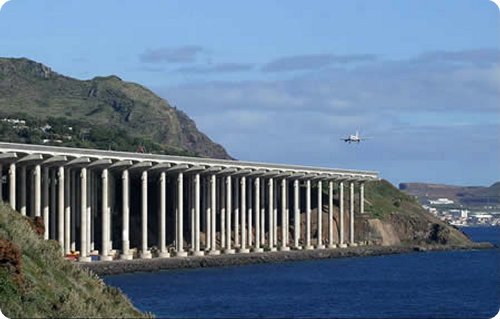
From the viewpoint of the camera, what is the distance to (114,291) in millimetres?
46375

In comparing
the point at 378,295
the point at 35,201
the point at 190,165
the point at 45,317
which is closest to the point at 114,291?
the point at 45,317

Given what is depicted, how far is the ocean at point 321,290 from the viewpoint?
6569cm

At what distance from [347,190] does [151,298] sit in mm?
83242

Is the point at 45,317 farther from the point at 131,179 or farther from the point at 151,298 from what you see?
the point at 131,179

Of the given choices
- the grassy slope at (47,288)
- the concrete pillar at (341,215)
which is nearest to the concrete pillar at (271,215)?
the concrete pillar at (341,215)

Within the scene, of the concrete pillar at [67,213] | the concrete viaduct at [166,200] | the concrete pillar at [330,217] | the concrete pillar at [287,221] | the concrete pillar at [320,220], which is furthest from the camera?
the concrete pillar at [330,217]

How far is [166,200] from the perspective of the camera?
119688 mm

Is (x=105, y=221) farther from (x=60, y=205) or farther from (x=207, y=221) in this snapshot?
(x=207, y=221)

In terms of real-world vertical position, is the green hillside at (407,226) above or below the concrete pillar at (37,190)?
below

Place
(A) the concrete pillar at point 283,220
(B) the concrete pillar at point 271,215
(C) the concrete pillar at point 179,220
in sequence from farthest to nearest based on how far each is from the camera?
(A) the concrete pillar at point 283,220
(B) the concrete pillar at point 271,215
(C) the concrete pillar at point 179,220

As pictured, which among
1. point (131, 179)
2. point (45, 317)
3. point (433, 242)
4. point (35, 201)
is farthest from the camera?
point (433, 242)

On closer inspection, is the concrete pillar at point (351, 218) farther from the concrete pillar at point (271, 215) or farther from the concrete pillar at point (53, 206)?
the concrete pillar at point (53, 206)

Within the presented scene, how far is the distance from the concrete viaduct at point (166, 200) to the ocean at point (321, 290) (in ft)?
21.0

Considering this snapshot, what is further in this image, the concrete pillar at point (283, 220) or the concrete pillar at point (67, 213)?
the concrete pillar at point (283, 220)
